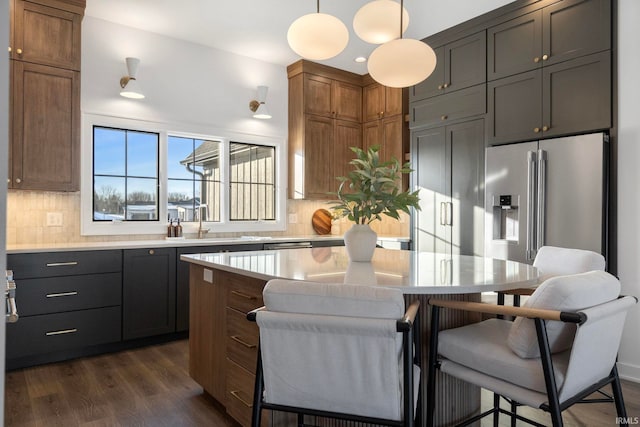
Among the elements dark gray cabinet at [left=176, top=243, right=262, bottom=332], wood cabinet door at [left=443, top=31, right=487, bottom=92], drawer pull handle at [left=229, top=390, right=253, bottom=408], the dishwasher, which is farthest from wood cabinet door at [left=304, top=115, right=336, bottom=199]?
drawer pull handle at [left=229, top=390, right=253, bottom=408]

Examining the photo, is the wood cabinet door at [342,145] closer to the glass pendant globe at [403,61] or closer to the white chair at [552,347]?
the glass pendant globe at [403,61]

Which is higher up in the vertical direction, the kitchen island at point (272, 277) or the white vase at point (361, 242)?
the white vase at point (361, 242)

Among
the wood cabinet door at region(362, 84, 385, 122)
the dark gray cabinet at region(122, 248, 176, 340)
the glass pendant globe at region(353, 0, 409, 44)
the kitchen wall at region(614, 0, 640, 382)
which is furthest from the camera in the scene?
the wood cabinet door at region(362, 84, 385, 122)

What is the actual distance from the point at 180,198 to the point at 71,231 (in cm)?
106

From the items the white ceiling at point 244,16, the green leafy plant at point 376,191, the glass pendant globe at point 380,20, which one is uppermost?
the white ceiling at point 244,16

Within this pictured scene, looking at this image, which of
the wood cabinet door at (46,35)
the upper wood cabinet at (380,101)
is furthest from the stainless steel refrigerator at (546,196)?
the wood cabinet door at (46,35)

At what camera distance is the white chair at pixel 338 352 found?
1207mm

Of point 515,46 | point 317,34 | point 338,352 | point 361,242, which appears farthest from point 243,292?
point 515,46

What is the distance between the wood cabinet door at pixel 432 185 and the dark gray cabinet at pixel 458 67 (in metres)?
0.40

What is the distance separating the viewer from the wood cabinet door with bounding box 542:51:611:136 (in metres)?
3.00

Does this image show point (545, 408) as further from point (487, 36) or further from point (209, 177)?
point (209, 177)

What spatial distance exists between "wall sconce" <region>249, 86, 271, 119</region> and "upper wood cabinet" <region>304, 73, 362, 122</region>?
497 millimetres

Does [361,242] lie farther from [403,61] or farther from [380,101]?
[380,101]

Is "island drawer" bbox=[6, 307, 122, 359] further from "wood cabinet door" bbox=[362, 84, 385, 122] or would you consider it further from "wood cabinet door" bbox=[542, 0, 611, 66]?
"wood cabinet door" bbox=[542, 0, 611, 66]
